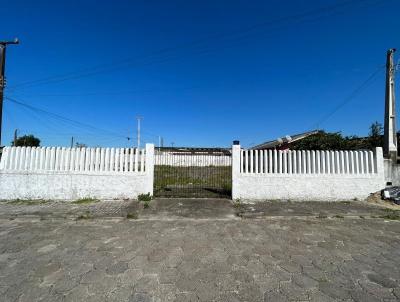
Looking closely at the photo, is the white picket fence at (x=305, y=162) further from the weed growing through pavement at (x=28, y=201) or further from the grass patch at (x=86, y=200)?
the weed growing through pavement at (x=28, y=201)

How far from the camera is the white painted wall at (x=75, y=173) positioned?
26.4 feet

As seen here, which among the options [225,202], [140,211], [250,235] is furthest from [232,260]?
[225,202]

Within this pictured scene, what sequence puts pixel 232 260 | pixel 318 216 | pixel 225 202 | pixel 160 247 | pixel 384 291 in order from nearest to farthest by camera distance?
pixel 384 291, pixel 232 260, pixel 160 247, pixel 318 216, pixel 225 202

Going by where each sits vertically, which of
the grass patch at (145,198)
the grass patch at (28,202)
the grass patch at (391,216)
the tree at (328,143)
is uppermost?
the tree at (328,143)

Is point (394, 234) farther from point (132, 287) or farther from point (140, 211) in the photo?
point (140, 211)

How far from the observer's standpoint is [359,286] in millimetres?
2969

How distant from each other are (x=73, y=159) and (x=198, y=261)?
6.54 meters

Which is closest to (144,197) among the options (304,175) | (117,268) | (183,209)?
(183,209)

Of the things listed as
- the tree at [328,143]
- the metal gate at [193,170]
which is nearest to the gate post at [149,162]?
the metal gate at [193,170]

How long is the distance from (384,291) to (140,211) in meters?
5.62

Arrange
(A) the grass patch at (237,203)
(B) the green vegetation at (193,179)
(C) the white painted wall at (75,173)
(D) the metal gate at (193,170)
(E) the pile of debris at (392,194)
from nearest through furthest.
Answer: (A) the grass patch at (237,203), (C) the white painted wall at (75,173), (E) the pile of debris at (392,194), (D) the metal gate at (193,170), (B) the green vegetation at (193,179)

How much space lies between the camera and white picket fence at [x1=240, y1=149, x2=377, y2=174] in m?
8.45

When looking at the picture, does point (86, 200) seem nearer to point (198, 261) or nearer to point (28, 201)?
point (28, 201)

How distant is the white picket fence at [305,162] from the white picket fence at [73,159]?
156 inches
